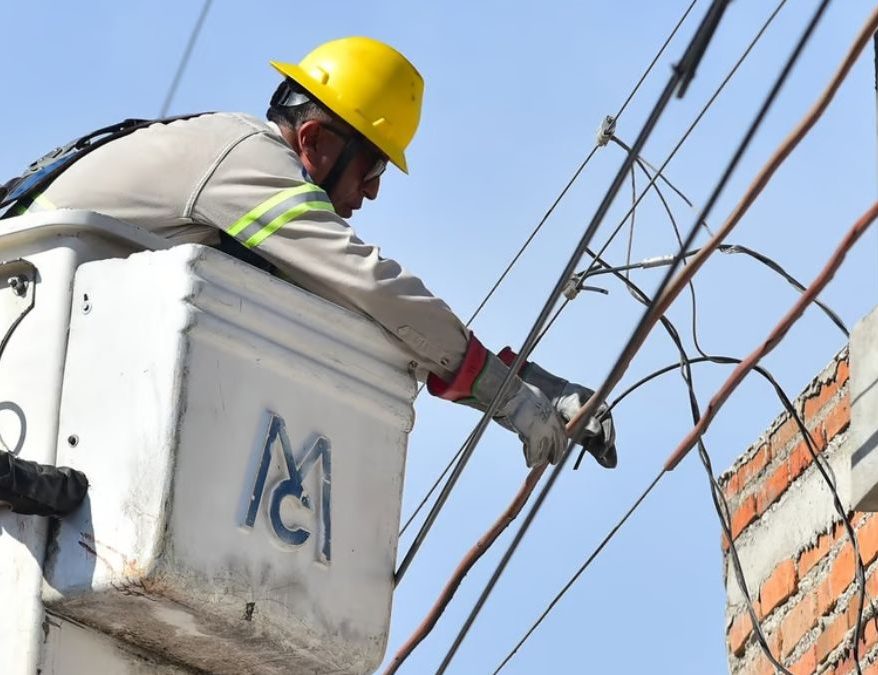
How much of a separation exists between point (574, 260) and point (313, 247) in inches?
26.3

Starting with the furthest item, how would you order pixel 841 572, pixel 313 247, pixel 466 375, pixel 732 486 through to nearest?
pixel 732 486, pixel 841 572, pixel 466 375, pixel 313 247

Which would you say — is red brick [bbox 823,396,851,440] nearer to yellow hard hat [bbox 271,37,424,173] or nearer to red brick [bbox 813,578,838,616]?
red brick [bbox 813,578,838,616]

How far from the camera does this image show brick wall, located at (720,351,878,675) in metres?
5.03

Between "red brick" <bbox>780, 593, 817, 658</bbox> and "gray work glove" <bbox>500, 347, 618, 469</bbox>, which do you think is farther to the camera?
"red brick" <bbox>780, 593, 817, 658</bbox>

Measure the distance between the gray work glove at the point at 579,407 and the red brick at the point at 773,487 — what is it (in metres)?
0.88

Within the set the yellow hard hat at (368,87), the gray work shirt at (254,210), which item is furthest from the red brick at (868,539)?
the yellow hard hat at (368,87)

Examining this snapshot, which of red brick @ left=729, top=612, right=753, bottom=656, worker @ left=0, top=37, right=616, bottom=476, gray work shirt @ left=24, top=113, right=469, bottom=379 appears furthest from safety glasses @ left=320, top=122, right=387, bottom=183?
red brick @ left=729, top=612, right=753, bottom=656

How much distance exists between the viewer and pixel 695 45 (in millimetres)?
3049

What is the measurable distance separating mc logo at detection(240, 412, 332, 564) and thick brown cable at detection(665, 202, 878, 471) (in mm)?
858

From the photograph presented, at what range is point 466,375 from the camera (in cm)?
448

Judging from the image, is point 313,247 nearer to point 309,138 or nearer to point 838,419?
point 309,138

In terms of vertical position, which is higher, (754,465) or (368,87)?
(368,87)

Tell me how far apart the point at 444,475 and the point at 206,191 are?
145 centimetres

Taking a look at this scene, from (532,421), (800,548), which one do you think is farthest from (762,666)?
(532,421)
